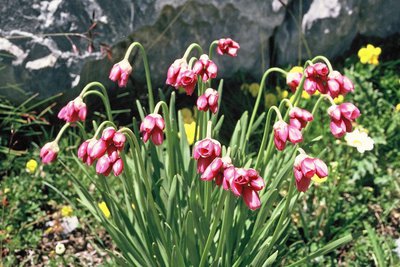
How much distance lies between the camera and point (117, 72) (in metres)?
1.91

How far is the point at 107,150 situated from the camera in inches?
66.7

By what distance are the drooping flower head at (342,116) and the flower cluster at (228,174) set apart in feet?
1.04

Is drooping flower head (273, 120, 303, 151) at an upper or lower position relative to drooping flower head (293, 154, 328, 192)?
upper

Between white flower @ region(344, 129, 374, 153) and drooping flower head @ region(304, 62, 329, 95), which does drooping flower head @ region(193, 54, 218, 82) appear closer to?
drooping flower head @ region(304, 62, 329, 95)

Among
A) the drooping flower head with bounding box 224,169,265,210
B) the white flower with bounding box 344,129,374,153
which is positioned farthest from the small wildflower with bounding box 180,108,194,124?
the drooping flower head with bounding box 224,169,265,210

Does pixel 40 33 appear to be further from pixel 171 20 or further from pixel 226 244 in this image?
pixel 226 244

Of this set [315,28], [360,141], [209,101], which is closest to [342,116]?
[209,101]

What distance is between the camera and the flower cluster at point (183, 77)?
1.78 metres

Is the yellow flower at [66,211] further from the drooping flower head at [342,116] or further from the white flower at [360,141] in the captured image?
the drooping flower head at [342,116]

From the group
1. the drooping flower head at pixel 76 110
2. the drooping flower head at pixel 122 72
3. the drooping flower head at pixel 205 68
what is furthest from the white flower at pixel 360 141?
the drooping flower head at pixel 76 110

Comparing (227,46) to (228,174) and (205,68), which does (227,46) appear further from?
(228,174)

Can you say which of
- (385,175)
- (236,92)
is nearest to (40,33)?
(236,92)

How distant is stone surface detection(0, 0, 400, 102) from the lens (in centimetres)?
301

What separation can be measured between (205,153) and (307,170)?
254 mm
